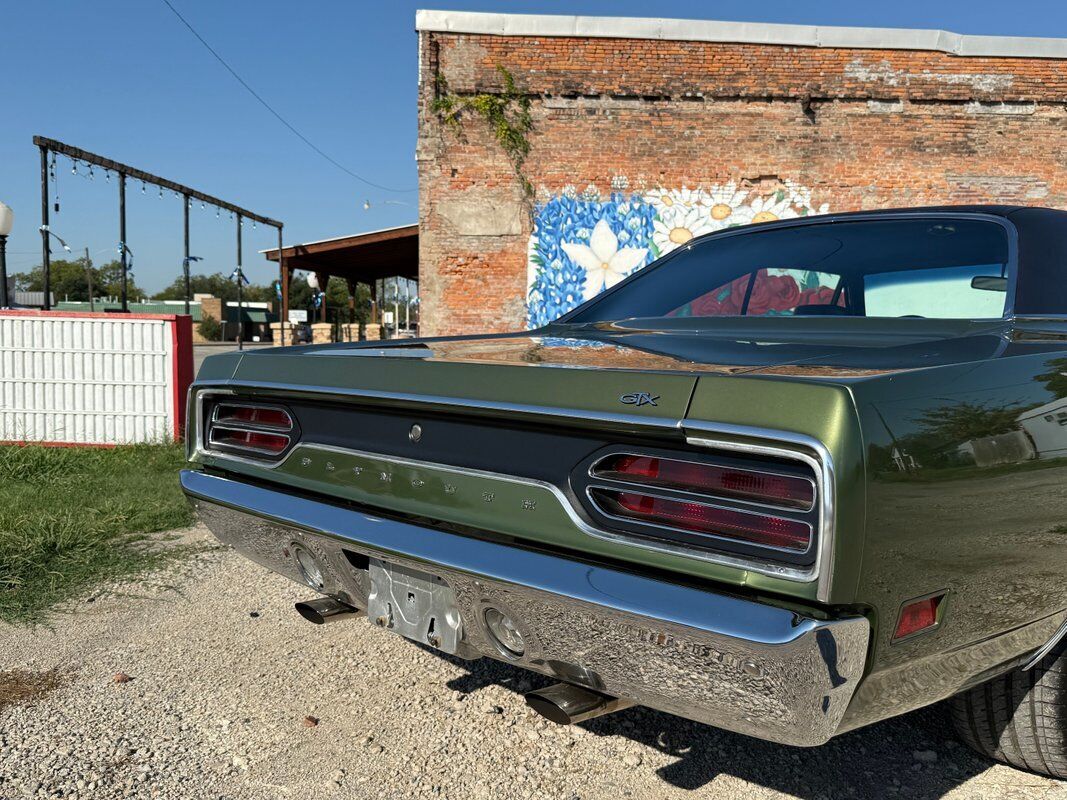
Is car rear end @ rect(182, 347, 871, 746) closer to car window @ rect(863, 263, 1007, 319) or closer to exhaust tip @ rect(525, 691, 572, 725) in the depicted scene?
exhaust tip @ rect(525, 691, 572, 725)

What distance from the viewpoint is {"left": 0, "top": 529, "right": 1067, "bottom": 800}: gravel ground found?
218 centimetres

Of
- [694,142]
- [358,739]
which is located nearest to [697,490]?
[358,739]

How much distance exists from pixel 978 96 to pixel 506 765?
11558mm

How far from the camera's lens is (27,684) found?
278cm

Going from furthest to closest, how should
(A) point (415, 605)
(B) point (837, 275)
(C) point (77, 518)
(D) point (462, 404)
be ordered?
(C) point (77, 518)
(B) point (837, 275)
(A) point (415, 605)
(D) point (462, 404)

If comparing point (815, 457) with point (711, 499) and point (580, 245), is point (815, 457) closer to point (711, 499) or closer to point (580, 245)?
point (711, 499)

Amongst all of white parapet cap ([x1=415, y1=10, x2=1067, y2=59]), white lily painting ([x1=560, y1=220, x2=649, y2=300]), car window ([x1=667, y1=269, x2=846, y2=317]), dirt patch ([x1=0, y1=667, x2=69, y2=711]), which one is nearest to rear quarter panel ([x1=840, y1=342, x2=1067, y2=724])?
car window ([x1=667, y1=269, x2=846, y2=317])

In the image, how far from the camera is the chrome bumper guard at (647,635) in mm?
1367

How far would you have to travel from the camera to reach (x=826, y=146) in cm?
1105

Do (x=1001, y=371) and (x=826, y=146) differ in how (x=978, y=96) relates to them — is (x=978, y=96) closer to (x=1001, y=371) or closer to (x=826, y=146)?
(x=826, y=146)

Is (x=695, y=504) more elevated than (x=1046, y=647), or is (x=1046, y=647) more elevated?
(x=695, y=504)

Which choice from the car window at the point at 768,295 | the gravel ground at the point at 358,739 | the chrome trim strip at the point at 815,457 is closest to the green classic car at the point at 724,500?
the chrome trim strip at the point at 815,457

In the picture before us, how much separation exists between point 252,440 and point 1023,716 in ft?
6.91

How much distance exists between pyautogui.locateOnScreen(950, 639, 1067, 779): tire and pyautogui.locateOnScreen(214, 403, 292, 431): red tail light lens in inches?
73.8
